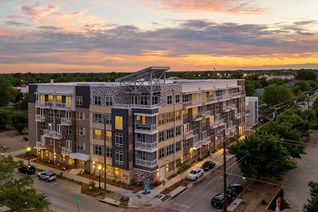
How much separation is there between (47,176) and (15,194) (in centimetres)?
2257

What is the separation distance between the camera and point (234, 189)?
4019 cm

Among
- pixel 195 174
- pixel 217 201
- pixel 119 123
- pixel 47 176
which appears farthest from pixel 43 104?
pixel 217 201

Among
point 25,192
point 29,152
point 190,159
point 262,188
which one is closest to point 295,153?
Result: point 262,188

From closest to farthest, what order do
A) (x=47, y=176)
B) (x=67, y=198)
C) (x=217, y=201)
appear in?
(x=217, y=201), (x=67, y=198), (x=47, y=176)

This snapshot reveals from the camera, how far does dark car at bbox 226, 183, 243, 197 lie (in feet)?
130

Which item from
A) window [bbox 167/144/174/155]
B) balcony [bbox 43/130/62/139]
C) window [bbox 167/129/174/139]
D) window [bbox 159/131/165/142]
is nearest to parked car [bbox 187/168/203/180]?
window [bbox 167/144/174/155]

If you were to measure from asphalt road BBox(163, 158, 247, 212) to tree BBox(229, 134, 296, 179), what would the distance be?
4.22 metres

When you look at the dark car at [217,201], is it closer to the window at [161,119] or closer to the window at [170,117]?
the window at [161,119]

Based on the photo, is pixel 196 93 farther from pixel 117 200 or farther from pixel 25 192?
pixel 25 192

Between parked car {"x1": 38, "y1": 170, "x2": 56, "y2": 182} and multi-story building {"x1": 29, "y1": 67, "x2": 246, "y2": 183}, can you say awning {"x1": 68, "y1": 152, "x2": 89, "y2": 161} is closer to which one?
multi-story building {"x1": 29, "y1": 67, "x2": 246, "y2": 183}

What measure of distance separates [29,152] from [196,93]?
31005 millimetres

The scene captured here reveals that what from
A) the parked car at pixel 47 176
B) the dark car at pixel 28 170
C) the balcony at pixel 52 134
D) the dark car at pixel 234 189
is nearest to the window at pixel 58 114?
the balcony at pixel 52 134

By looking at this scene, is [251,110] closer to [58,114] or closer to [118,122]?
[118,122]

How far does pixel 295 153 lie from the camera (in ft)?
152
